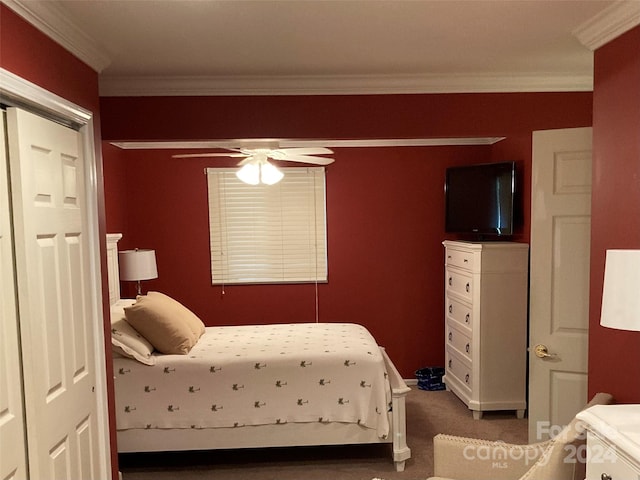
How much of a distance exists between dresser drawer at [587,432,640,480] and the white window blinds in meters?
3.52

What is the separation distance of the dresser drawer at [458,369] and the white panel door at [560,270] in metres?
1.49

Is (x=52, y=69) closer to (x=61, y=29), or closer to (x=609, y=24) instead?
(x=61, y=29)

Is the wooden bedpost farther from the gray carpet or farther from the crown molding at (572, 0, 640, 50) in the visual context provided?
the crown molding at (572, 0, 640, 50)

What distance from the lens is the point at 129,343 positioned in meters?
3.20

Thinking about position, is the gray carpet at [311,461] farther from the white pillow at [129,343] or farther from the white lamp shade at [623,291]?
the white lamp shade at [623,291]

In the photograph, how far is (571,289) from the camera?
→ 261cm

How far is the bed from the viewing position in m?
3.15

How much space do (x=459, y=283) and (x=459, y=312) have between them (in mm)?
268

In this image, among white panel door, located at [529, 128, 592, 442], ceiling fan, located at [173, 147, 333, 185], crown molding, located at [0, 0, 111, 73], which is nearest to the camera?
crown molding, located at [0, 0, 111, 73]

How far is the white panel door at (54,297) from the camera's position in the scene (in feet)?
5.59

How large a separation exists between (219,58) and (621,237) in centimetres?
208

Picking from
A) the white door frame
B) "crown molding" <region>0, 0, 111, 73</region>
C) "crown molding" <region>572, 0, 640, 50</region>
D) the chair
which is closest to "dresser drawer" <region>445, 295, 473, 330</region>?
the chair

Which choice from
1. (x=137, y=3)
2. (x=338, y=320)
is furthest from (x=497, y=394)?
(x=137, y=3)

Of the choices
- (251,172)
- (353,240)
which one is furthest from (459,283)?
(251,172)
